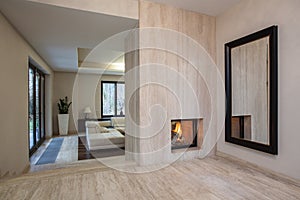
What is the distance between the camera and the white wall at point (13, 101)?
7.91ft

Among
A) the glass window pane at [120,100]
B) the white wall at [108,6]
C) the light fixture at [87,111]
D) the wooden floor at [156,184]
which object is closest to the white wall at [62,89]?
the light fixture at [87,111]

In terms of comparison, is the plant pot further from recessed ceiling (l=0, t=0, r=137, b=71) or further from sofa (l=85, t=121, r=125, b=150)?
recessed ceiling (l=0, t=0, r=137, b=71)

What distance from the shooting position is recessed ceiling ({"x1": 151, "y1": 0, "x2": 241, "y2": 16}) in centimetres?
255

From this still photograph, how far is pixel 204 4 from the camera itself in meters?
2.61

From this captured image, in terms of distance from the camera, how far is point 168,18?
8.77ft

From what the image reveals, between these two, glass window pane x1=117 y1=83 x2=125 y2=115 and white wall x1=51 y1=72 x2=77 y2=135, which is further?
glass window pane x1=117 y1=83 x2=125 y2=115

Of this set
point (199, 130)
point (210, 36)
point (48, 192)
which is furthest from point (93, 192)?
point (210, 36)

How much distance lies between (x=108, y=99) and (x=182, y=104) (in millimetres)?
5418

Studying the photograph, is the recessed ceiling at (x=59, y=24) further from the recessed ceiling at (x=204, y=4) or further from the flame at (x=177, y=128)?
the flame at (x=177, y=128)

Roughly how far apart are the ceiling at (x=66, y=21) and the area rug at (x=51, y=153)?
2.43 m

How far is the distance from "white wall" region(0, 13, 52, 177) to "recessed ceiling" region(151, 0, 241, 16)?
2257 millimetres

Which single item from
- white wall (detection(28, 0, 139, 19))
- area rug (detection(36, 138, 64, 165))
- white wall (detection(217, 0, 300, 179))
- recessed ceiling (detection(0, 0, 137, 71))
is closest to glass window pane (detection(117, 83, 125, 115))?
area rug (detection(36, 138, 64, 165))

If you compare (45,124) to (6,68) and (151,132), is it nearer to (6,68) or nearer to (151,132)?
(6,68)

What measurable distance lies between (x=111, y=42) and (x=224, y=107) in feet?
7.69
